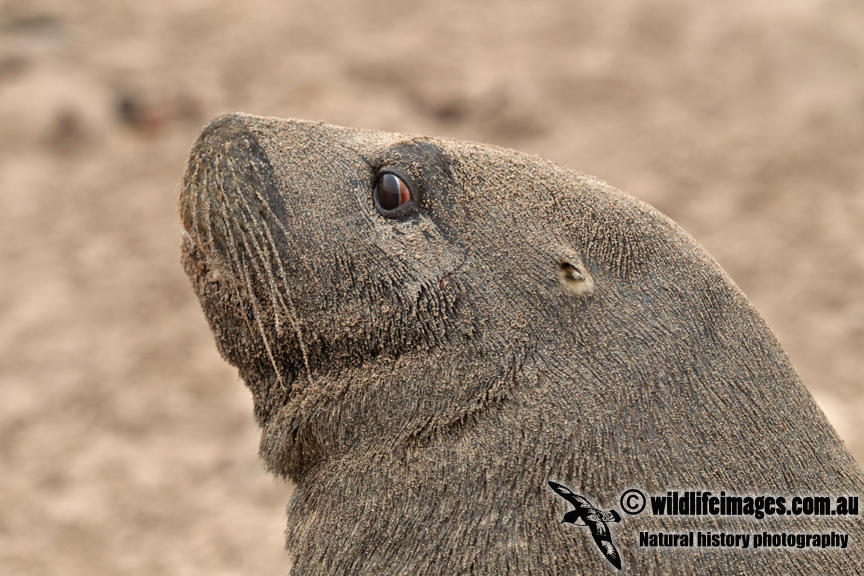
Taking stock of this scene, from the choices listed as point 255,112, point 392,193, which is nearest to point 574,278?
point 392,193

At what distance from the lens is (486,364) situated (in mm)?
1759

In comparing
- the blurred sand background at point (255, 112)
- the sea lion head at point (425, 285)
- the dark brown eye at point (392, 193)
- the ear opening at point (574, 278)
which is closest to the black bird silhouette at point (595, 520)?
the sea lion head at point (425, 285)

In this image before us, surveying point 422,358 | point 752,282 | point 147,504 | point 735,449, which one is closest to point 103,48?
point 147,504

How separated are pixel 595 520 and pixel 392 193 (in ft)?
2.74

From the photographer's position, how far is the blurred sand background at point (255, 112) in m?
4.00

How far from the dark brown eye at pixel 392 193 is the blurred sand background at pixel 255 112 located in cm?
236

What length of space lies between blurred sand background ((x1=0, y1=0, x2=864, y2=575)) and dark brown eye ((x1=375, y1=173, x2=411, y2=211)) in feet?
7.74

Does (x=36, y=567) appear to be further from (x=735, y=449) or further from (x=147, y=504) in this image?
(x=735, y=449)

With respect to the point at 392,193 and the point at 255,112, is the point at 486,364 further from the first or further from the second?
the point at 255,112
